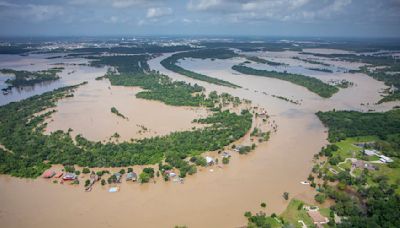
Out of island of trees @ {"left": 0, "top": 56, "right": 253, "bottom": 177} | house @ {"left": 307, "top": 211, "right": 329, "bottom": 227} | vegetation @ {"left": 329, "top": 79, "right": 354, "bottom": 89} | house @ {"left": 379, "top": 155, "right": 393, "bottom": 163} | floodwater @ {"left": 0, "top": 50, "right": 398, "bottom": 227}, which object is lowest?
floodwater @ {"left": 0, "top": 50, "right": 398, "bottom": 227}

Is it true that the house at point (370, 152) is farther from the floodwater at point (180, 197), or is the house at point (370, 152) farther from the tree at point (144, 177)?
the tree at point (144, 177)

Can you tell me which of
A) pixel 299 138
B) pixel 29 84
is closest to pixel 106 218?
pixel 299 138

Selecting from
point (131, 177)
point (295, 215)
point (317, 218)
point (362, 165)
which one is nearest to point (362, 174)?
point (362, 165)

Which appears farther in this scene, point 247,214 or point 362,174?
point 362,174

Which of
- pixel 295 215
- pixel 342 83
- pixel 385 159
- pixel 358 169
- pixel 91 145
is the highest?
pixel 342 83

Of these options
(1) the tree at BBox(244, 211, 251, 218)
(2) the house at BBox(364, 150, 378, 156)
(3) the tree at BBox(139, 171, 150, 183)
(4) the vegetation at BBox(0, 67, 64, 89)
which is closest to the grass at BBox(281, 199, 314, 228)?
(1) the tree at BBox(244, 211, 251, 218)

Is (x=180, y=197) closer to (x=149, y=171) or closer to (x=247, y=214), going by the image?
(x=149, y=171)

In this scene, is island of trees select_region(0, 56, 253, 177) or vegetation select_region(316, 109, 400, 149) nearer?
island of trees select_region(0, 56, 253, 177)

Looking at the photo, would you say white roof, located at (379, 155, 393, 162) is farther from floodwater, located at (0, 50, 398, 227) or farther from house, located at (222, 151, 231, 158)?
house, located at (222, 151, 231, 158)

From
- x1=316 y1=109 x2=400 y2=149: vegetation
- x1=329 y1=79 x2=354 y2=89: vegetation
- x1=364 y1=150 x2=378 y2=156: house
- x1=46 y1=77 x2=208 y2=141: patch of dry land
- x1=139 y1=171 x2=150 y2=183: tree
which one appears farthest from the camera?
x1=329 y1=79 x2=354 y2=89: vegetation
